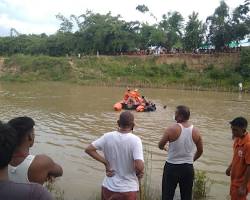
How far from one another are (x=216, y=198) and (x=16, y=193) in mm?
6278

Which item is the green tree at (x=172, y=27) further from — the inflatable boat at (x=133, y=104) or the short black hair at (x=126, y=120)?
the short black hair at (x=126, y=120)

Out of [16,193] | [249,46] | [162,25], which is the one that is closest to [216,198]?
[16,193]

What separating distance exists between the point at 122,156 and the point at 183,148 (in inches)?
50.0

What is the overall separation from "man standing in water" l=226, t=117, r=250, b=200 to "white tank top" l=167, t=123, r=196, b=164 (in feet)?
1.94

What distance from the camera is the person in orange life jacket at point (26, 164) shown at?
3.47 metres

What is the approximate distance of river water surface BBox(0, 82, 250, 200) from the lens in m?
9.76

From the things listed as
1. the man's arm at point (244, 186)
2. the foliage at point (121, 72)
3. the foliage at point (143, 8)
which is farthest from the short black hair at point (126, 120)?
the foliage at point (143, 8)

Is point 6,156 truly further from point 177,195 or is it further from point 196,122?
point 196,122

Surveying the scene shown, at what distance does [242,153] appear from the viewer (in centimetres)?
516

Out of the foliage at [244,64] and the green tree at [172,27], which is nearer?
the foliage at [244,64]

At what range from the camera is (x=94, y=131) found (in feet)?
54.0

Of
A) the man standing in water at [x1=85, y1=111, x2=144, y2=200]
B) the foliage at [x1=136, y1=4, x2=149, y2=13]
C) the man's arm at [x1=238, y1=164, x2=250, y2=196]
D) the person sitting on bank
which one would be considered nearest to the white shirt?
the man standing in water at [x1=85, y1=111, x2=144, y2=200]

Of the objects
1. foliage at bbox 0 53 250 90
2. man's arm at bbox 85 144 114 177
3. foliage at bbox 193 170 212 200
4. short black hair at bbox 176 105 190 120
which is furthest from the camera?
foliage at bbox 0 53 250 90

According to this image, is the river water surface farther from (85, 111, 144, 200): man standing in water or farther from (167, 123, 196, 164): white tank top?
(85, 111, 144, 200): man standing in water
